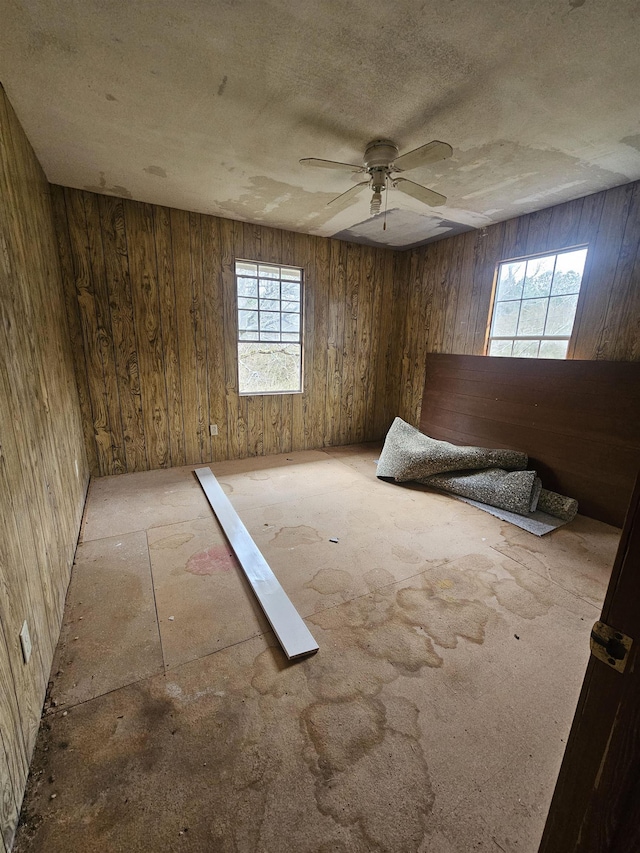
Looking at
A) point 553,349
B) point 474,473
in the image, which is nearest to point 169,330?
point 474,473

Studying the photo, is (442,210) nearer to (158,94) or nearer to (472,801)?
(158,94)

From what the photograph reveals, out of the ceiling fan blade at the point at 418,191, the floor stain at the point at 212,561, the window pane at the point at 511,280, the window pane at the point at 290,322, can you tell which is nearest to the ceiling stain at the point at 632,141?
the ceiling fan blade at the point at 418,191

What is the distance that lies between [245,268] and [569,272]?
310cm

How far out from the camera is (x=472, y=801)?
3.58ft

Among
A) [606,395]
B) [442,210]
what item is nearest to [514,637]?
[606,395]

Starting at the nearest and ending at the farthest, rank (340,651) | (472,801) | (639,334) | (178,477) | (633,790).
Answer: (633,790)
(472,801)
(340,651)
(639,334)
(178,477)

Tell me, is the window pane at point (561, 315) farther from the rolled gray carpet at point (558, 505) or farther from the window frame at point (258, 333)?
the window frame at point (258, 333)

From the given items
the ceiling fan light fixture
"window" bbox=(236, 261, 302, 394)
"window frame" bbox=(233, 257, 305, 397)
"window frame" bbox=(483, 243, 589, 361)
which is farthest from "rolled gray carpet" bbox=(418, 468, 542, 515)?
the ceiling fan light fixture

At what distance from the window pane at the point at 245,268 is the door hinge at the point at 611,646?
4050 mm

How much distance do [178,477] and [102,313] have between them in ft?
5.59

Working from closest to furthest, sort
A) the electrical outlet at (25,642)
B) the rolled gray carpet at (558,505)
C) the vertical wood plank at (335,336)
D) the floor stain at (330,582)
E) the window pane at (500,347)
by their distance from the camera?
the electrical outlet at (25,642)
the floor stain at (330,582)
the rolled gray carpet at (558,505)
the window pane at (500,347)
the vertical wood plank at (335,336)

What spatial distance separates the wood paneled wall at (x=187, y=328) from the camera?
3.24 m

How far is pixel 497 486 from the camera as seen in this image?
3066mm

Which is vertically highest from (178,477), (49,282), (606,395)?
(49,282)
